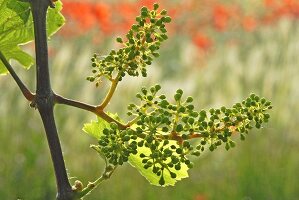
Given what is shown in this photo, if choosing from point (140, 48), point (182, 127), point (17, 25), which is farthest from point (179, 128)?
point (17, 25)

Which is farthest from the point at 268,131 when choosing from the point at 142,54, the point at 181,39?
the point at 181,39

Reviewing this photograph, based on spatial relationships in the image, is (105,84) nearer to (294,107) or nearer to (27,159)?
(27,159)

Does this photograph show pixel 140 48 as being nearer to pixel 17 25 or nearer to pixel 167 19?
pixel 167 19

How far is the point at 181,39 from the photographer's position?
13.6 m

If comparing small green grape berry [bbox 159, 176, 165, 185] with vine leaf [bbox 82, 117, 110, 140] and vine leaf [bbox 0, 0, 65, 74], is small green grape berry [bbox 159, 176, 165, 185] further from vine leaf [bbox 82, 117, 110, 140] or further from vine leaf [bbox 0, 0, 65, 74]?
vine leaf [bbox 0, 0, 65, 74]

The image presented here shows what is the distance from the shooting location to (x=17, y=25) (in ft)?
3.64

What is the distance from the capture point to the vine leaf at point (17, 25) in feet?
3.42

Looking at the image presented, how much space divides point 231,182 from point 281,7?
17.1 feet

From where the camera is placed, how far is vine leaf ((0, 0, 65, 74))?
1.04m

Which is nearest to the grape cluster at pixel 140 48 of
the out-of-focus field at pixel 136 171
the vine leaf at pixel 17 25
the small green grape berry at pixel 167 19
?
the small green grape berry at pixel 167 19

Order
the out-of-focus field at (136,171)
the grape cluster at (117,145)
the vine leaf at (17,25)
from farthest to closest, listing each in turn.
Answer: the out-of-focus field at (136,171)
the vine leaf at (17,25)
the grape cluster at (117,145)

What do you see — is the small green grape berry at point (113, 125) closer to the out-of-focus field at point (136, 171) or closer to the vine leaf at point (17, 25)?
the vine leaf at point (17, 25)

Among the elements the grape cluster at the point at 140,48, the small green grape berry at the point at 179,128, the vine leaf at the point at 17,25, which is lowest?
the small green grape berry at the point at 179,128

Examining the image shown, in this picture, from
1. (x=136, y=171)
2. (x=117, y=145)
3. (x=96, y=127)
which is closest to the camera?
(x=117, y=145)
